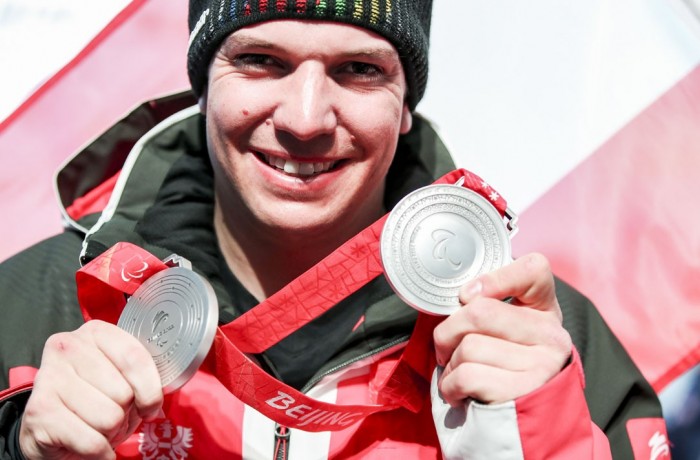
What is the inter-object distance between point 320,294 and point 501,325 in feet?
1.96

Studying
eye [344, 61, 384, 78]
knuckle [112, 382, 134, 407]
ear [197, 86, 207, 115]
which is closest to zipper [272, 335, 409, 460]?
knuckle [112, 382, 134, 407]

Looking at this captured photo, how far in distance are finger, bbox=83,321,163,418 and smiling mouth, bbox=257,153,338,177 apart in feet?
2.43

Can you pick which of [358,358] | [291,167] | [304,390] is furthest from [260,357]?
[291,167]

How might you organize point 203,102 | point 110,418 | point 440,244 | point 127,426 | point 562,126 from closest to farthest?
point 110,418, point 127,426, point 440,244, point 203,102, point 562,126

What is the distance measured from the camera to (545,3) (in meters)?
3.72

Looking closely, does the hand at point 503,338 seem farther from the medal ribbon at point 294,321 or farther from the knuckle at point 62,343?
the knuckle at point 62,343

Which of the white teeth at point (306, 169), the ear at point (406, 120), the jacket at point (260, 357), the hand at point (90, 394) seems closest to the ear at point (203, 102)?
the jacket at point (260, 357)

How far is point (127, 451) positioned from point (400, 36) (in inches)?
52.9

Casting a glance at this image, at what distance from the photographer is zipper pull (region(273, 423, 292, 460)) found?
2.21 m

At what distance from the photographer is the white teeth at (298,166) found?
234 cm

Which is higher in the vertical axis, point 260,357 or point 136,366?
point 136,366

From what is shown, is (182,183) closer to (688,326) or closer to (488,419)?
(488,419)

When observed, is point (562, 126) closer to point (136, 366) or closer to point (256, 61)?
point (256, 61)

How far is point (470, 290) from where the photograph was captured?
5.91 feet
